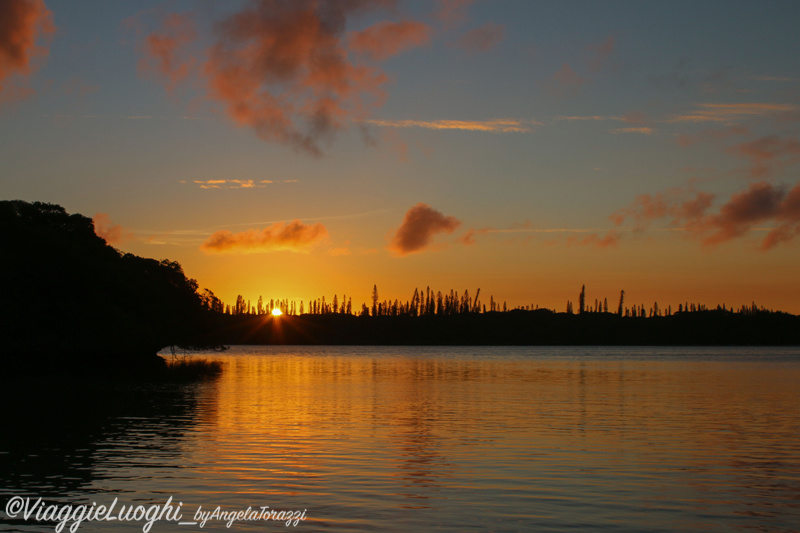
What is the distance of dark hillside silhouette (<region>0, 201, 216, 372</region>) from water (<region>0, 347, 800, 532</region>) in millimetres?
24369

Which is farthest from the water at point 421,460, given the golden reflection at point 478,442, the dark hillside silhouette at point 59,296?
the dark hillside silhouette at point 59,296

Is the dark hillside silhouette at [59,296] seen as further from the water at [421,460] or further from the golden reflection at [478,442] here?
the golden reflection at [478,442]

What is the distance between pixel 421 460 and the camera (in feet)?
92.7

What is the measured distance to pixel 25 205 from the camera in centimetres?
8788

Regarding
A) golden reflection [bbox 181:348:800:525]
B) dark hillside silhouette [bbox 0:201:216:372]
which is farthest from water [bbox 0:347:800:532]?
dark hillside silhouette [bbox 0:201:216:372]

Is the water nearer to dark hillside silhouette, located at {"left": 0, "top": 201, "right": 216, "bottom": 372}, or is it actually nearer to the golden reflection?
the golden reflection

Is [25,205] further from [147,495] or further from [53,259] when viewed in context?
[147,495]

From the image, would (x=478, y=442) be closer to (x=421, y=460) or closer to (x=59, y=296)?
(x=421, y=460)

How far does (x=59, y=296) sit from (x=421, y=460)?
6285 cm

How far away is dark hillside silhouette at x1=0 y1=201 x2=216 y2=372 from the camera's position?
75812 mm

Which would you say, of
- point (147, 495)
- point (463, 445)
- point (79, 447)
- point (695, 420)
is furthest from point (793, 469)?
point (79, 447)

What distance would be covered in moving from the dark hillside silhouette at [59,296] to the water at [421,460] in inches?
959

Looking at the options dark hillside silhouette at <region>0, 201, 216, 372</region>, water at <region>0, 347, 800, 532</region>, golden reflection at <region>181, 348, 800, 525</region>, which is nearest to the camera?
water at <region>0, 347, 800, 532</region>

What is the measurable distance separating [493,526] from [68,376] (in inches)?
2993
